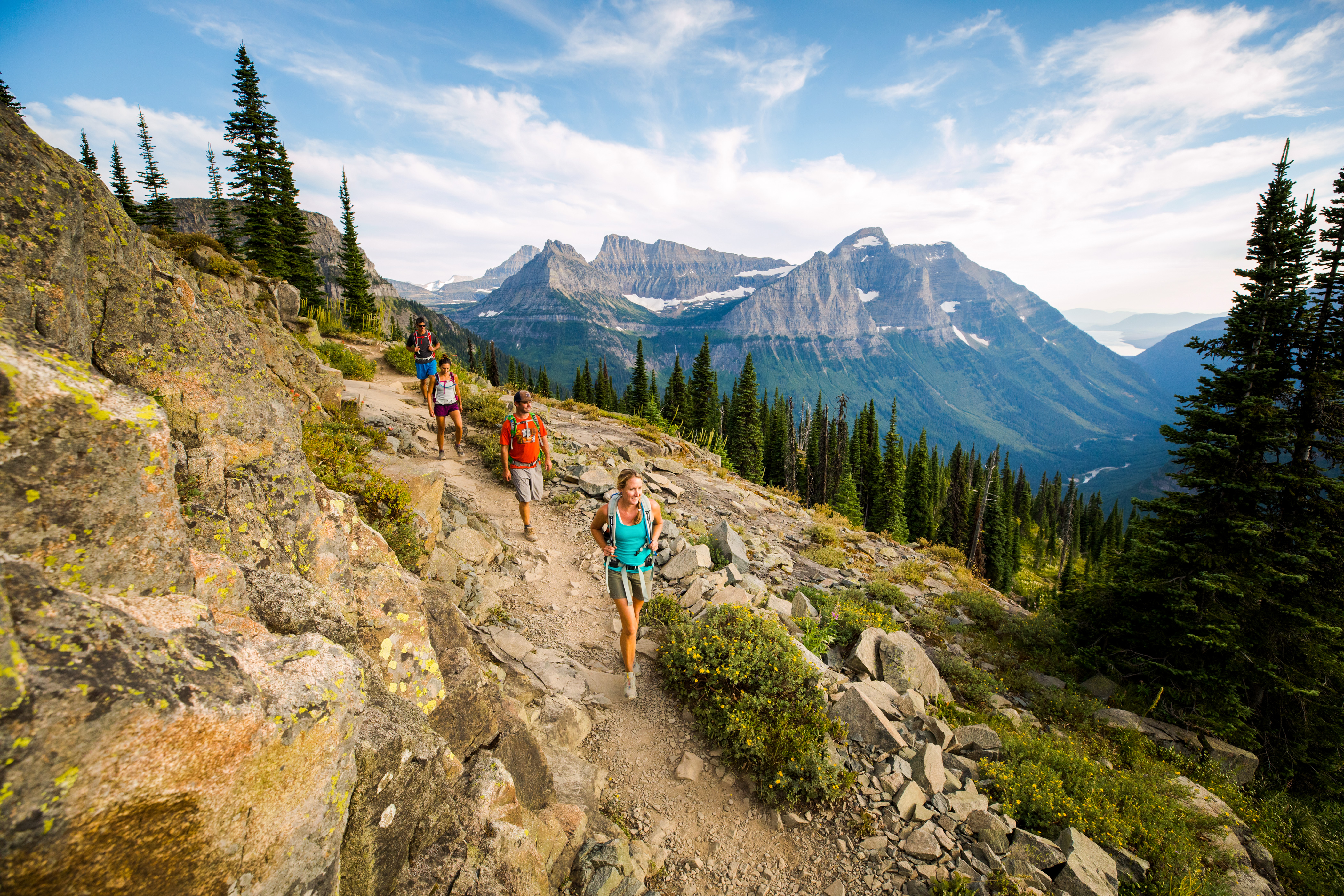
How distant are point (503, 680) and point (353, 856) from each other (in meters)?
2.87

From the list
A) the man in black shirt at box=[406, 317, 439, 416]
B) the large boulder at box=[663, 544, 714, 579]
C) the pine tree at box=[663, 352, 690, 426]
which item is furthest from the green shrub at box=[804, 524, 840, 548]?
the pine tree at box=[663, 352, 690, 426]

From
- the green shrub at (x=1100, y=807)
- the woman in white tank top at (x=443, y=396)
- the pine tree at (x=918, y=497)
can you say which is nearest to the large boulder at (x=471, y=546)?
the woman in white tank top at (x=443, y=396)

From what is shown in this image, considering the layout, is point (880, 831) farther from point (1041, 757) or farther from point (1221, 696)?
point (1221, 696)

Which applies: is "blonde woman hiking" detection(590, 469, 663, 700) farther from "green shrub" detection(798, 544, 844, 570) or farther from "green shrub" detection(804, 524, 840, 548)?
"green shrub" detection(804, 524, 840, 548)

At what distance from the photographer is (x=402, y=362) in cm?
2138

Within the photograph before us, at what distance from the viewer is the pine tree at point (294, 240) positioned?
2938 centimetres

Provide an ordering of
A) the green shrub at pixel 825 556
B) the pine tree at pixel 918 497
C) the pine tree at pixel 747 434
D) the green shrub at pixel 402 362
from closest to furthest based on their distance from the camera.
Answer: the green shrub at pixel 825 556 → the green shrub at pixel 402 362 → the pine tree at pixel 747 434 → the pine tree at pixel 918 497

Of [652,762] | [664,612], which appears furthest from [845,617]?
[652,762]

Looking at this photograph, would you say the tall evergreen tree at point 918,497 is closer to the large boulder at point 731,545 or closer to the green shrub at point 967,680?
the green shrub at point 967,680

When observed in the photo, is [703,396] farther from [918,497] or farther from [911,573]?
[911,573]

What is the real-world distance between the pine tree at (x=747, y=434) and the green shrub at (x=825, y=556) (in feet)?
134

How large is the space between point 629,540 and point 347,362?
1675 cm

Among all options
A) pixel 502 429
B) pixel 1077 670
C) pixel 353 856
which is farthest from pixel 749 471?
pixel 353 856

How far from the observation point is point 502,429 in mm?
9383
